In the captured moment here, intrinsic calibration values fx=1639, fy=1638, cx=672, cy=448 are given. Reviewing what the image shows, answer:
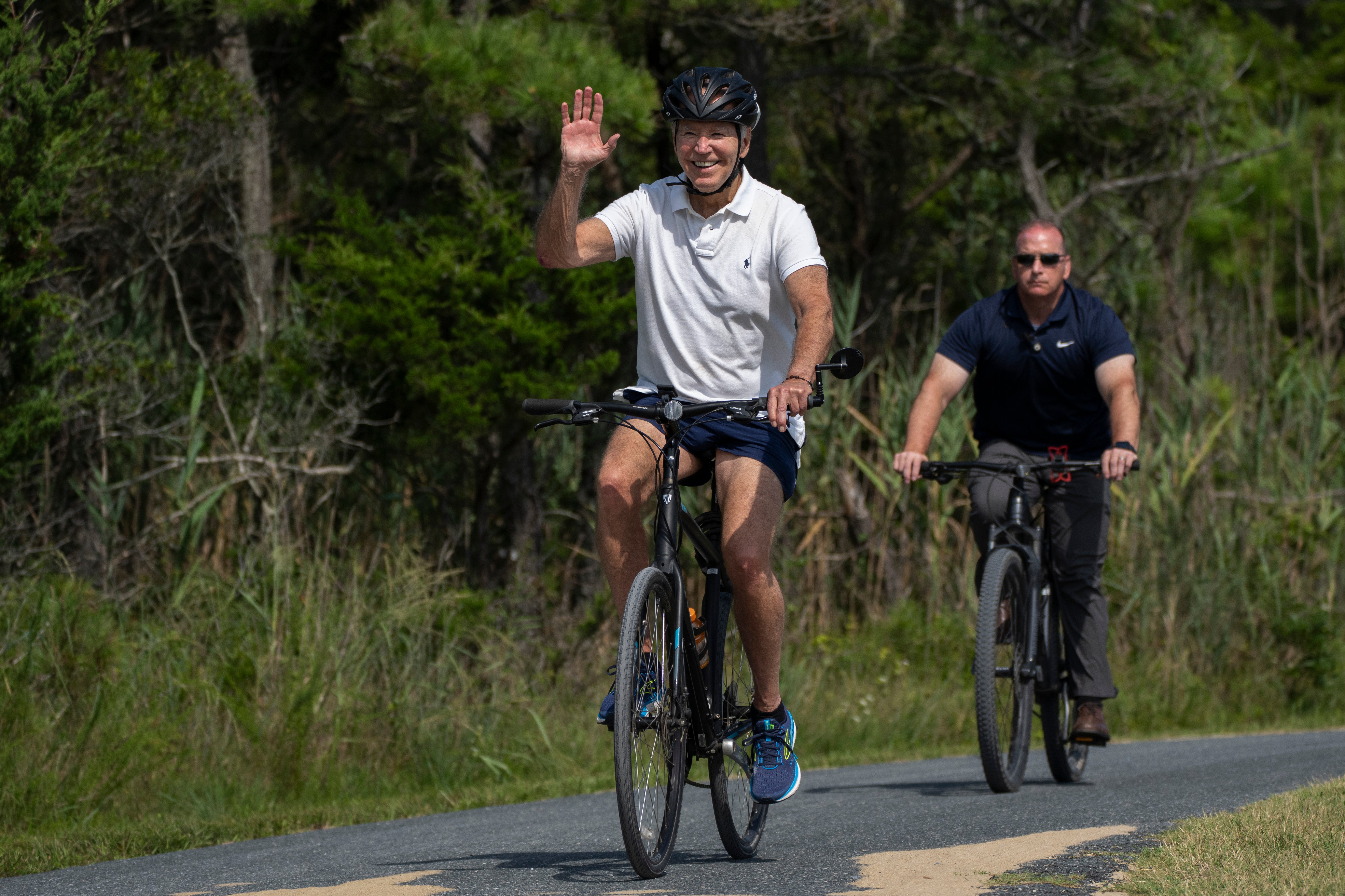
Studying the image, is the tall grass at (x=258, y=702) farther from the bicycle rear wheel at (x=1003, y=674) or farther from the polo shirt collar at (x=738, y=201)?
the polo shirt collar at (x=738, y=201)

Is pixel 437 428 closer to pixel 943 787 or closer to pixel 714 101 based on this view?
pixel 943 787

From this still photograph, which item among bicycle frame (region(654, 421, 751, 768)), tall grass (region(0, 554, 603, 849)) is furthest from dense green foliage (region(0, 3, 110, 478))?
bicycle frame (region(654, 421, 751, 768))

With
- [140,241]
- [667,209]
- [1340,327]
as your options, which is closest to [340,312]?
[140,241]

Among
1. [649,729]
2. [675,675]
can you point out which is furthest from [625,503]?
[649,729]

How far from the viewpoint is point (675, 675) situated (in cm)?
465

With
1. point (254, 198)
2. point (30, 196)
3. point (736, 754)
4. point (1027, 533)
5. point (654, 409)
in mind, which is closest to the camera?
point (654, 409)

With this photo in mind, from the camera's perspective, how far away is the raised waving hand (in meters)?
4.82

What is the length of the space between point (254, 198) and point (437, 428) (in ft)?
6.73

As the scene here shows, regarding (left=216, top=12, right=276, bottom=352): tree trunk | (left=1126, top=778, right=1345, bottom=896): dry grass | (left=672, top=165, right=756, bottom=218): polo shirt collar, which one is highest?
(left=216, top=12, right=276, bottom=352): tree trunk

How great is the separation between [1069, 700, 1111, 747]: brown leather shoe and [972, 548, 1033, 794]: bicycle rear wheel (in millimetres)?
252

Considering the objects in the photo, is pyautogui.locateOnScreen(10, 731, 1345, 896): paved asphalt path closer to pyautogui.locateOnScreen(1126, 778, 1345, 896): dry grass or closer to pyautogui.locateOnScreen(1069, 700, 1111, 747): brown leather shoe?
pyautogui.locateOnScreen(1069, 700, 1111, 747): brown leather shoe

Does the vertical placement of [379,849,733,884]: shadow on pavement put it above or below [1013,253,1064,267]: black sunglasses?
below

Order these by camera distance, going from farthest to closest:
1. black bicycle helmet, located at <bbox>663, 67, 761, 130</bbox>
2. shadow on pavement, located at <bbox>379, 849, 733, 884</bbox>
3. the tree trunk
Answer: the tree trunk, black bicycle helmet, located at <bbox>663, 67, 761, 130</bbox>, shadow on pavement, located at <bbox>379, 849, 733, 884</bbox>

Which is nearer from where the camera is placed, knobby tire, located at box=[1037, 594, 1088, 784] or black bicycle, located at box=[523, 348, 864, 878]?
black bicycle, located at box=[523, 348, 864, 878]
